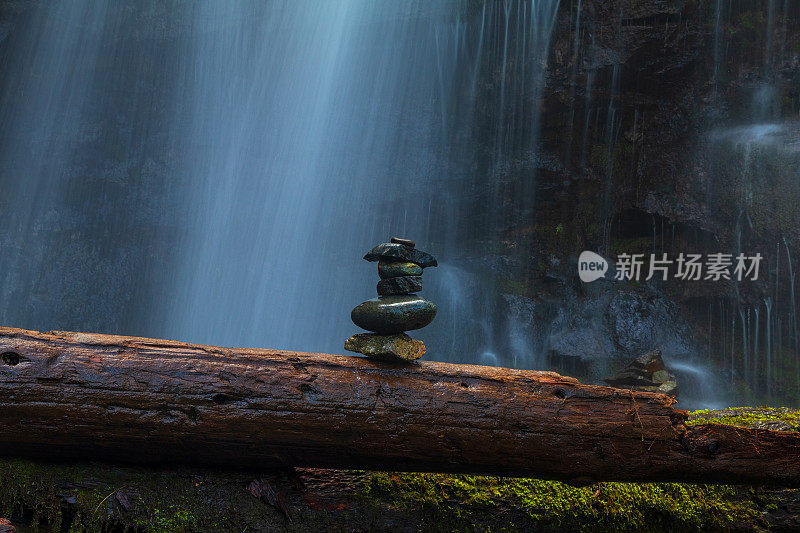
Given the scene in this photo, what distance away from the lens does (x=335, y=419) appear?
270 centimetres

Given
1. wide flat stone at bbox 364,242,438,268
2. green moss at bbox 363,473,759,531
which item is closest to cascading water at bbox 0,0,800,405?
green moss at bbox 363,473,759,531

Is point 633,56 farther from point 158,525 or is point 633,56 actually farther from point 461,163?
point 158,525

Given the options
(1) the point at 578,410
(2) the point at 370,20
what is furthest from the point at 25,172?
(1) the point at 578,410

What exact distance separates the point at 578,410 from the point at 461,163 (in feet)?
42.6

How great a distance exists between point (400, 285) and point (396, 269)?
4.5 inches

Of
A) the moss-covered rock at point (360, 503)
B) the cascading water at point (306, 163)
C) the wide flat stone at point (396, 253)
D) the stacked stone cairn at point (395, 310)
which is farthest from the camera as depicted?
the cascading water at point (306, 163)

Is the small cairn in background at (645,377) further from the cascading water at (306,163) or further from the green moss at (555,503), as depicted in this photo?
the cascading water at (306,163)

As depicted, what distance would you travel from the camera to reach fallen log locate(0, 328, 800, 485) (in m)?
2.59

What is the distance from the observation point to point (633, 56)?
39.8 feet

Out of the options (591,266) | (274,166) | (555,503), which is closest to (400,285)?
(555,503)

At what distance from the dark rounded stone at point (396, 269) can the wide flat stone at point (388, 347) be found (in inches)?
17.0

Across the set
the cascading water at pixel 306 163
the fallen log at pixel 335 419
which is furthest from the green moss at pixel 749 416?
the cascading water at pixel 306 163

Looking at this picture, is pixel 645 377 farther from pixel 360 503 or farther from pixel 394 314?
pixel 360 503

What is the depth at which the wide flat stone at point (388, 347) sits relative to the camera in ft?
9.91
